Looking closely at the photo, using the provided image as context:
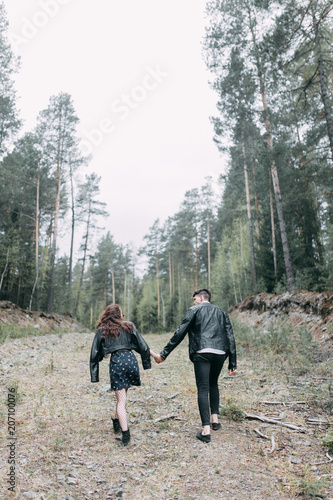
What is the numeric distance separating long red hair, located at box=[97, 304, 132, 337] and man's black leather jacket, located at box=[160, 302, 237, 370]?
0.71 m

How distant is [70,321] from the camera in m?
24.6

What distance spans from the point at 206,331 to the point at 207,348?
0.78 feet

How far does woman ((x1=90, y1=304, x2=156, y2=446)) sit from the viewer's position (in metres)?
4.36

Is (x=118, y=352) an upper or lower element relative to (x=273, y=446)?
upper

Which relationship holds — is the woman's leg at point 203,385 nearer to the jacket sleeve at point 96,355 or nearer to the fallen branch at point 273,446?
the fallen branch at point 273,446

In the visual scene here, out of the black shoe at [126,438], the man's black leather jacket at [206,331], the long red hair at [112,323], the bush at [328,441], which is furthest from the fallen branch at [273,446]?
the long red hair at [112,323]

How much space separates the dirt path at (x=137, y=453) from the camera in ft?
10.4

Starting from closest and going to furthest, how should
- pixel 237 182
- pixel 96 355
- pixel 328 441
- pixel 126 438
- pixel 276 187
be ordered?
pixel 328 441 < pixel 126 438 < pixel 96 355 < pixel 276 187 < pixel 237 182

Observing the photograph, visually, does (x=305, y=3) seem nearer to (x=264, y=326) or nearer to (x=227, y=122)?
(x=227, y=122)

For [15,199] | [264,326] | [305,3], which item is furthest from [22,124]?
[264,326]

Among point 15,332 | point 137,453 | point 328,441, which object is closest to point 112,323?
point 137,453

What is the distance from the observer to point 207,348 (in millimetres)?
4309

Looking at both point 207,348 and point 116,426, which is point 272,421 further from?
point 116,426

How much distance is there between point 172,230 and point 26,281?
921 inches
